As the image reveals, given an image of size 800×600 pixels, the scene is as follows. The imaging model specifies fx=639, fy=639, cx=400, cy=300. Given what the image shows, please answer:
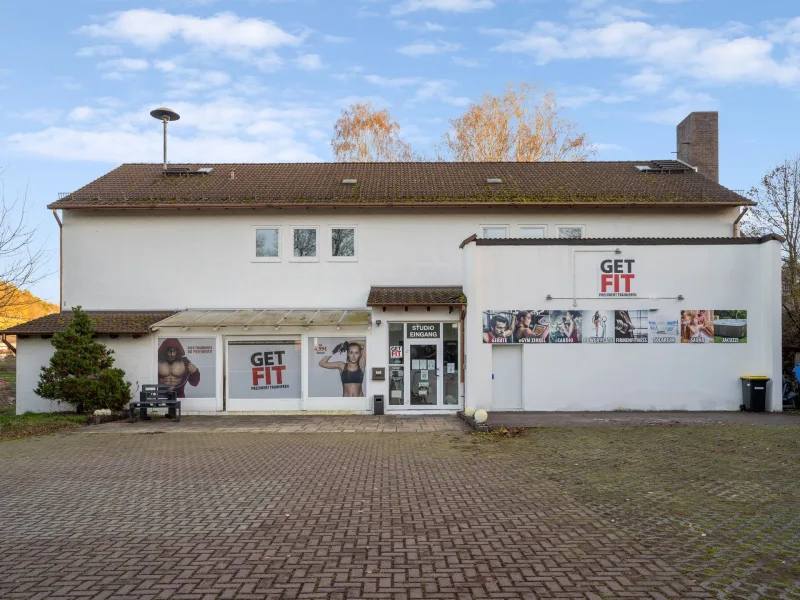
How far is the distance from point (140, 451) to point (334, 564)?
7799 mm

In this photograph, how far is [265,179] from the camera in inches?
858

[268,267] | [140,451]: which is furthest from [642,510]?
[268,267]

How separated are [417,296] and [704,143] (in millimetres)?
13734

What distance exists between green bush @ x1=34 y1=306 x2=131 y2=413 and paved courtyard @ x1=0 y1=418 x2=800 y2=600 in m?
4.54

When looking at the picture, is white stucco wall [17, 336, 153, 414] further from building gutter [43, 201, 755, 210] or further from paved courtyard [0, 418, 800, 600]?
paved courtyard [0, 418, 800, 600]

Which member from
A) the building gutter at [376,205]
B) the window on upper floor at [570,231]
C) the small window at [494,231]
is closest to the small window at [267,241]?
the building gutter at [376,205]

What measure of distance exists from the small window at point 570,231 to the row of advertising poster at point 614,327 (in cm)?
315

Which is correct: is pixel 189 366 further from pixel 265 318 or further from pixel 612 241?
pixel 612 241

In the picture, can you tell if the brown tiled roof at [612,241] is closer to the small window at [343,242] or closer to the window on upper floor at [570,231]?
the window on upper floor at [570,231]

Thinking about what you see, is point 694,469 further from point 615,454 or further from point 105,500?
point 105,500

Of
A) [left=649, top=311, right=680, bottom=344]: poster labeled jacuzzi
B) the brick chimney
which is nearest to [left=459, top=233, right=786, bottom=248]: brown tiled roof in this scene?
[left=649, top=311, right=680, bottom=344]: poster labeled jacuzzi

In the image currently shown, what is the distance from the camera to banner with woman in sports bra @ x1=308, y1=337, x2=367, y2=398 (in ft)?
59.5

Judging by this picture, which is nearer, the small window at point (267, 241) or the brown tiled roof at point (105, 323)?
the brown tiled roof at point (105, 323)

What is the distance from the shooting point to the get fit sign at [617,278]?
57.1 ft
